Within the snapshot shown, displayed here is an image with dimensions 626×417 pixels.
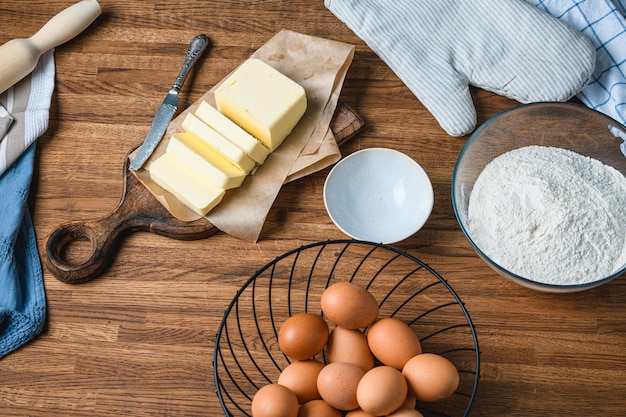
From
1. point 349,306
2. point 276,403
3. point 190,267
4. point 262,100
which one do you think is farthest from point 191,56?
point 276,403

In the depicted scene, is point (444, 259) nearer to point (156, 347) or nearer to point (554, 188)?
point (554, 188)

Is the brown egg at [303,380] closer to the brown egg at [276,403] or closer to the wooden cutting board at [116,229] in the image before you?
the brown egg at [276,403]

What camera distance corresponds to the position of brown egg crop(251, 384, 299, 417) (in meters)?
0.94

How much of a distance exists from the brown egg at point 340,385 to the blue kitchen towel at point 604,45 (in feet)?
2.83

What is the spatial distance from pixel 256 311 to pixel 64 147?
0.62 meters

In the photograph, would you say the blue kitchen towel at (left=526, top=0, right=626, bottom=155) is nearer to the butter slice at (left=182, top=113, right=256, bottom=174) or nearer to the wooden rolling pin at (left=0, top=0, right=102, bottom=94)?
the butter slice at (left=182, top=113, right=256, bottom=174)

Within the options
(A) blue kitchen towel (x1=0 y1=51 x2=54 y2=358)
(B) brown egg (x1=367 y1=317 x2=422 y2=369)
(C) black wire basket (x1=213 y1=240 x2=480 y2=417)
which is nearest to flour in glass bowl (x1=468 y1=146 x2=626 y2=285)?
(C) black wire basket (x1=213 y1=240 x2=480 y2=417)

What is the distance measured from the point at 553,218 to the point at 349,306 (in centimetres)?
44

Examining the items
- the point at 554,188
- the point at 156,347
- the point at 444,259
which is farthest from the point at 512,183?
the point at 156,347

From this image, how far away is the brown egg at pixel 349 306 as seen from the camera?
1.02m

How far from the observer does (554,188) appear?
46.8 inches

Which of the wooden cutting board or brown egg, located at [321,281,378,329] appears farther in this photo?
the wooden cutting board

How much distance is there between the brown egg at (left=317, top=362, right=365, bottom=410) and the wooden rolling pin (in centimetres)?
104

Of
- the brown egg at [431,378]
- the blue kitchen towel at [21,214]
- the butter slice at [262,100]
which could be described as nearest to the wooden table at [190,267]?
the blue kitchen towel at [21,214]
